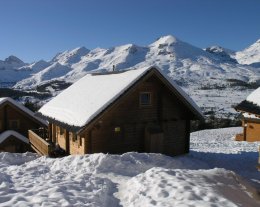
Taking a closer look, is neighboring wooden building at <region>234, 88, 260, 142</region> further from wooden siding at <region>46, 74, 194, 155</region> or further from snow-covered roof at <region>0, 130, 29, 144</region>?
snow-covered roof at <region>0, 130, 29, 144</region>

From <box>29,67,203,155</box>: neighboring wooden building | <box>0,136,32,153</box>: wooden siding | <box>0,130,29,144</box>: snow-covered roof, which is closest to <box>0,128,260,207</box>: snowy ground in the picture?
<box>29,67,203,155</box>: neighboring wooden building

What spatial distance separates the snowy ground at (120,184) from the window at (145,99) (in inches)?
155

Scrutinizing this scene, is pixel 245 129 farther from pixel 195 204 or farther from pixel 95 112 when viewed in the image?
pixel 195 204

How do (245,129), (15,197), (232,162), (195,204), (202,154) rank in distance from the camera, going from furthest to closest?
1. (245,129)
2. (202,154)
3. (232,162)
4. (15,197)
5. (195,204)

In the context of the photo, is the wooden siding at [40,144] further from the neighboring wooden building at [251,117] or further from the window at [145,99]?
the neighboring wooden building at [251,117]

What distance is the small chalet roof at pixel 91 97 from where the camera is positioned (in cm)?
1852

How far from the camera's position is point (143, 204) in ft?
33.7

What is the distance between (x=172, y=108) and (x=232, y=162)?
455 centimetres

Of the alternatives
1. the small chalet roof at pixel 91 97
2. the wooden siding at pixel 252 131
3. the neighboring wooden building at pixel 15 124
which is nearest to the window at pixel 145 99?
the small chalet roof at pixel 91 97

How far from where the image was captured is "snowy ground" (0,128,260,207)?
10641 millimetres

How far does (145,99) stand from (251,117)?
15543 mm

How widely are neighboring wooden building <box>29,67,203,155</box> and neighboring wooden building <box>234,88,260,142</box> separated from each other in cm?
1190

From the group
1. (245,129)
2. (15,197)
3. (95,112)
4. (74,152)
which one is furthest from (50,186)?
(245,129)

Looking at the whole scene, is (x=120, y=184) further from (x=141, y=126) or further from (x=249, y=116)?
(x=249, y=116)
